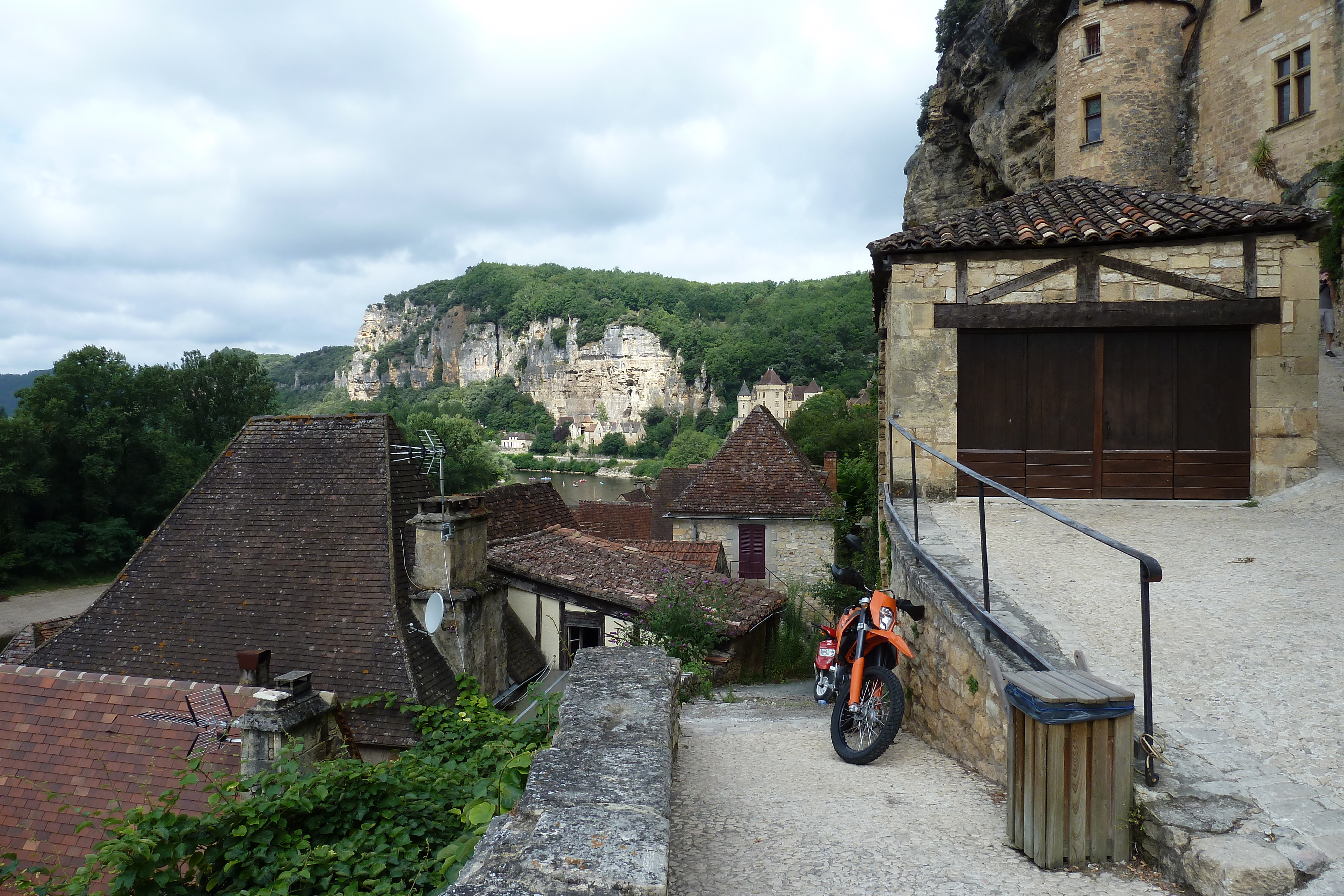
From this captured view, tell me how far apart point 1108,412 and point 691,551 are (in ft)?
27.6

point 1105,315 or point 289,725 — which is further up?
point 1105,315

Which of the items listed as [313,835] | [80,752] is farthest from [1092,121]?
[80,752]

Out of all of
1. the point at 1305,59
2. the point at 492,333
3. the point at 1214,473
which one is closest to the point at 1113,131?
the point at 1305,59

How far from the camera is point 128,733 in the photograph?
20.2ft

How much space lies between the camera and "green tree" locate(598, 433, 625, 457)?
117 meters

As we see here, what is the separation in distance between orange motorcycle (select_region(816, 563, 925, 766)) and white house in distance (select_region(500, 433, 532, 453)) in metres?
116

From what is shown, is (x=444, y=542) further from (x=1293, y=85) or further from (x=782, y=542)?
(x=1293, y=85)

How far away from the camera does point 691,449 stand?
8269 centimetres

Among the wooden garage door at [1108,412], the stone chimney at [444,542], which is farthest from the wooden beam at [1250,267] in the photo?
the stone chimney at [444,542]

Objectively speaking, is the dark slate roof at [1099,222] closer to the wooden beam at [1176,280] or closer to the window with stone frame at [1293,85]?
the wooden beam at [1176,280]

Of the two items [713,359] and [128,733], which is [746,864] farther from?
[713,359]

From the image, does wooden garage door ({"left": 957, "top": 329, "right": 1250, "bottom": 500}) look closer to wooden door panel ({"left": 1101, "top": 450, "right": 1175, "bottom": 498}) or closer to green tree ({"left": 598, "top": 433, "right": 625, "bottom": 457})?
wooden door panel ({"left": 1101, "top": 450, "right": 1175, "bottom": 498})

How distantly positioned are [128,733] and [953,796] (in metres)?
6.40

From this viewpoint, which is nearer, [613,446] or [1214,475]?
[1214,475]
